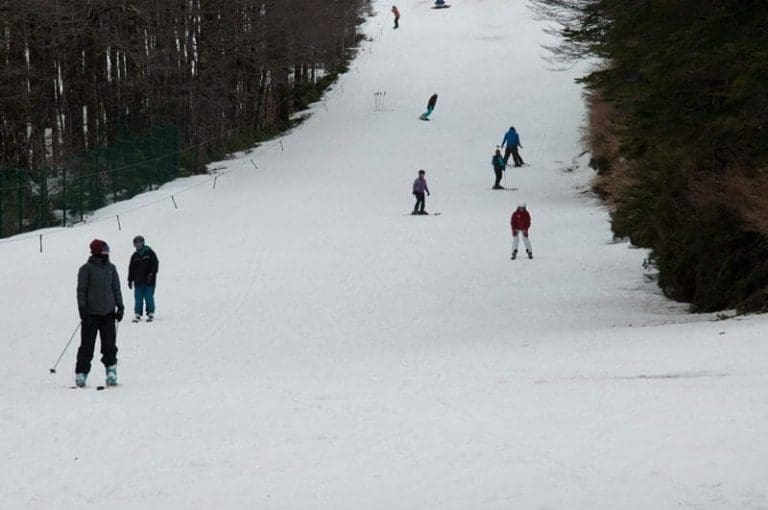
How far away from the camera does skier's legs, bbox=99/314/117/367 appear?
14.2 m

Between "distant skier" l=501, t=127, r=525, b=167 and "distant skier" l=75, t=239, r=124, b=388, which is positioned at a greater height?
"distant skier" l=75, t=239, r=124, b=388

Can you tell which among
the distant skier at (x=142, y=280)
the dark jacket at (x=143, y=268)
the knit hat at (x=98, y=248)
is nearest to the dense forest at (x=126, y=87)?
the dark jacket at (x=143, y=268)

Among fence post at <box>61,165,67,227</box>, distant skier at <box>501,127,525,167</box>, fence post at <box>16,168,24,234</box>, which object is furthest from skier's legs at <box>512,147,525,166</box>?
fence post at <box>16,168,24,234</box>

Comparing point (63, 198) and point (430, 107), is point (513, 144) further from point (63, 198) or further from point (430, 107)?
point (63, 198)

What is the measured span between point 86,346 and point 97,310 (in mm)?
452

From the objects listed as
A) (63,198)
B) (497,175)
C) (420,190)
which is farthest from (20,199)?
(497,175)

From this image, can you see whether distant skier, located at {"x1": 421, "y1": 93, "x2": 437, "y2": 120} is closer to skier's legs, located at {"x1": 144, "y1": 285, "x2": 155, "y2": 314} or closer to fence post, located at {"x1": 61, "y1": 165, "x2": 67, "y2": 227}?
fence post, located at {"x1": 61, "y1": 165, "x2": 67, "y2": 227}

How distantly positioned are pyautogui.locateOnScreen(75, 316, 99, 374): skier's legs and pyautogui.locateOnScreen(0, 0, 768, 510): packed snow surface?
483 millimetres

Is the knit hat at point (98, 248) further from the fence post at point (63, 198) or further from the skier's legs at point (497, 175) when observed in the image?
the skier's legs at point (497, 175)

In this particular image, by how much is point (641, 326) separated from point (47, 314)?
11.3 metres

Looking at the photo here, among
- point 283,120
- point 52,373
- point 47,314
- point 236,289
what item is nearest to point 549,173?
point 283,120

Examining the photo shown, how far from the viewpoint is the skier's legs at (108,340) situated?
46.7ft

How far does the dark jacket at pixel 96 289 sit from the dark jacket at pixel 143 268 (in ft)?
23.6

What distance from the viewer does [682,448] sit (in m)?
9.02
